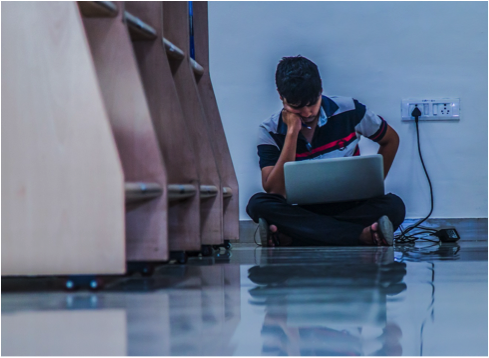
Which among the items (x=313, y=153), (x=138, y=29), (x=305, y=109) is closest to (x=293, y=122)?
(x=305, y=109)

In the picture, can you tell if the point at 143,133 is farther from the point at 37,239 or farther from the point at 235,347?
the point at 235,347

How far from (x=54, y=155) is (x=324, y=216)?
→ 5.10 ft

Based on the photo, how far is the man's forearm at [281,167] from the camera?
2.43 m

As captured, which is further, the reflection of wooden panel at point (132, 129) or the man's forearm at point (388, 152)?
the man's forearm at point (388, 152)

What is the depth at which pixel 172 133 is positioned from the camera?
1.50 m

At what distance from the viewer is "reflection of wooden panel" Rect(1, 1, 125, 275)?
99cm

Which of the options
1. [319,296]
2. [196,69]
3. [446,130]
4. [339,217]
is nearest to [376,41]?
[446,130]

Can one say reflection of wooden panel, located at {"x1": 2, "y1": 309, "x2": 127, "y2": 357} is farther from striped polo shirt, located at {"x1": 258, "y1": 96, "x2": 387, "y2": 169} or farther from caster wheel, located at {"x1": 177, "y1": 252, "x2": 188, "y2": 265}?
striped polo shirt, located at {"x1": 258, "y1": 96, "x2": 387, "y2": 169}

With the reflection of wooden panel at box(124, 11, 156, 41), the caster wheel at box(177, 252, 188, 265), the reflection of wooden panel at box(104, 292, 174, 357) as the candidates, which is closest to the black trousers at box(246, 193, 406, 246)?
the caster wheel at box(177, 252, 188, 265)

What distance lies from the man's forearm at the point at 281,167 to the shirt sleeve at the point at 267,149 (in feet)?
0.37

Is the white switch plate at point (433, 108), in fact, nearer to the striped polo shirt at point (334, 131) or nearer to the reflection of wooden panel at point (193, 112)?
the striped polo shirt at point (334, 131)

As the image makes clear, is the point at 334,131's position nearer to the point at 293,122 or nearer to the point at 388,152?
the point at 293,122

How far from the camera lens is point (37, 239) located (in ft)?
3.29

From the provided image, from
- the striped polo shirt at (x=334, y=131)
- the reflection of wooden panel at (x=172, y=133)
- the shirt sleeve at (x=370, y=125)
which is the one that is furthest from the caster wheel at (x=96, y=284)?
the shirt sleeve at (x=370, y=125)
